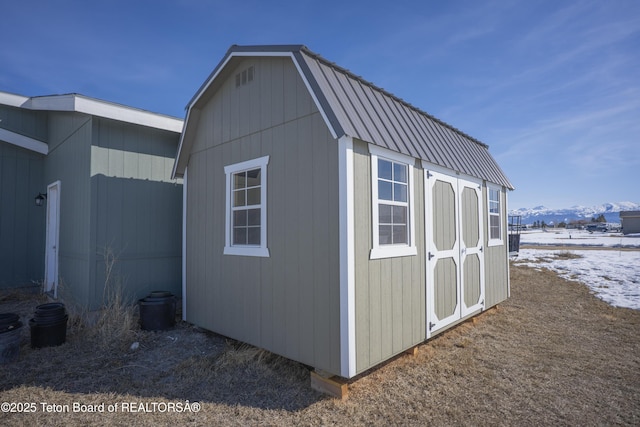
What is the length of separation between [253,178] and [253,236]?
748mm

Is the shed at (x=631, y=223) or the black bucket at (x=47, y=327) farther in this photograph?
the shed at (x=631, y=223)

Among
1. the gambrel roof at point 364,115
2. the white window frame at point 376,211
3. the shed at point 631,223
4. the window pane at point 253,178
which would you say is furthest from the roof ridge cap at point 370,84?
the shed at point 631,223

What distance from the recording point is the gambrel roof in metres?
3.36

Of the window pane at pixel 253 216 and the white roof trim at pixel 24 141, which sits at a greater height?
the white roof trim at pixel 24 141

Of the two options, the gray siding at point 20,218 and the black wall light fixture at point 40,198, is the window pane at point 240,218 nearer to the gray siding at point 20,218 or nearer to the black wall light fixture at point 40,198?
the black wall light fixture at point 40,198

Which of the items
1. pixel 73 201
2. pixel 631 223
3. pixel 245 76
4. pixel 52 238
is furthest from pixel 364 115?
pixel 631 223

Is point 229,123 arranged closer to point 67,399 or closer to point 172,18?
point 172,18

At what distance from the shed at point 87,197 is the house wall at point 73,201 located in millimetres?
18

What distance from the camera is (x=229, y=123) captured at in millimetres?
4742

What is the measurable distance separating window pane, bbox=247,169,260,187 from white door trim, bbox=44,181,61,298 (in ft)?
15.4

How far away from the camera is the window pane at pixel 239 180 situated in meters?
4.52

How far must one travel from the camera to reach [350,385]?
136 inches

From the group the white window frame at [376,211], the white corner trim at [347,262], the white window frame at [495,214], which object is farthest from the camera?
the white window frame at [495,214]

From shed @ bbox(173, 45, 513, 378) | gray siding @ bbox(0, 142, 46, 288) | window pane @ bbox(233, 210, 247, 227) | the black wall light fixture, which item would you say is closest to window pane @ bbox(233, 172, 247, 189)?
shed @ bbox(173, 45, 513, 378)
